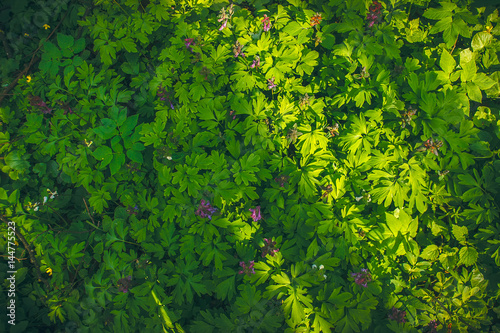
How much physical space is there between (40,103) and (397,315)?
3.89m

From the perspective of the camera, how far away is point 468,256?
7.84ft

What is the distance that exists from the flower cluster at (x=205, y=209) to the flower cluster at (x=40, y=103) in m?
2.03

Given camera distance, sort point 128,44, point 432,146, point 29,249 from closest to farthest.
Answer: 1. point 432,146
2. point 128,44
3. point 29,249

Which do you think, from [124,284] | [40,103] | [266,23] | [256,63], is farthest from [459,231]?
[40,103]

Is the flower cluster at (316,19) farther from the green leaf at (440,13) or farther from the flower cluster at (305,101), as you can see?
the green leaf at (440,13)

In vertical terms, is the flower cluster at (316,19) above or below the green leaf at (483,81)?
above

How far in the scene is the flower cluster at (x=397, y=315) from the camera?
2246mm

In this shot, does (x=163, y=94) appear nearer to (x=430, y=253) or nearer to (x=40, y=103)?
(x=40, y=103)

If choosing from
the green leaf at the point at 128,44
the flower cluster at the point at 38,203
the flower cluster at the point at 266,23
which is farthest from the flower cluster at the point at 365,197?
the flower cluster at the point at 38,203

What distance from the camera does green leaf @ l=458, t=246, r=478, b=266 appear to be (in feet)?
7.81

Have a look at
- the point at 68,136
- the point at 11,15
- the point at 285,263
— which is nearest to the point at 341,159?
the point at 285,263

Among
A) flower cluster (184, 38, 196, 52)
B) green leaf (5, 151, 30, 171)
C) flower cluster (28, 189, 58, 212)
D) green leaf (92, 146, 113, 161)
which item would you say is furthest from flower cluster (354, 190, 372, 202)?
green leaf (5, 151, 30, 171)

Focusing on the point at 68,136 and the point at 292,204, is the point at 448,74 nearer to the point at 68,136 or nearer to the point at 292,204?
the point at 292,204

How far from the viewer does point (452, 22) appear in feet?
7.69
